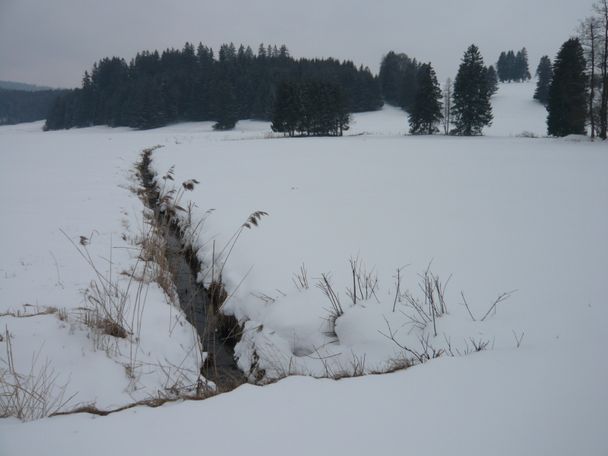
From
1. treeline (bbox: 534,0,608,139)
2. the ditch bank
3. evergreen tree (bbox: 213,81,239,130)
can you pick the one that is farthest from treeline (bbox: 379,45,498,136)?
the ditch bank

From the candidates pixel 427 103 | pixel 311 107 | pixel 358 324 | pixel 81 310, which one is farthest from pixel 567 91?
pixel 81 310

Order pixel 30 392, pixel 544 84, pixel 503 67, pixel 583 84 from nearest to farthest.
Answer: pixel 30 392 < pixel 583 84 < pixel 544 84 < pixel 503 67

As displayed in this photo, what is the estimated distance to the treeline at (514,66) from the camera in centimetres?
10306

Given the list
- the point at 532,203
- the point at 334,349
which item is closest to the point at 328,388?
the point at 334,349

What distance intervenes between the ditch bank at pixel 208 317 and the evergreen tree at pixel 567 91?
32689 mm

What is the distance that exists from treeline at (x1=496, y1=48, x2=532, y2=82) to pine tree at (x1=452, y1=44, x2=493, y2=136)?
82139 mm

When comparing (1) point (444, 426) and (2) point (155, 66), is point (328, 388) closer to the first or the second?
(1) point (444, 426)

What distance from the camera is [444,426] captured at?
1827 millimetres

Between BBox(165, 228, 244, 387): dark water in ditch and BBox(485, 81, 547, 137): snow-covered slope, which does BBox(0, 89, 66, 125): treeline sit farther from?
BBox(165, 228, 244, 387): dark water in ditch

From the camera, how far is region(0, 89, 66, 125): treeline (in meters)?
132

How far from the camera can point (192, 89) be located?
76.8 meters

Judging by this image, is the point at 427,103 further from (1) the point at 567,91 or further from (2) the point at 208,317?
(2) the point at 208,317

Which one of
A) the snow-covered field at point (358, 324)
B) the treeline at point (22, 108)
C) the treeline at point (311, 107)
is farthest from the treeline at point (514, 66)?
the treeline at point (22, 108)

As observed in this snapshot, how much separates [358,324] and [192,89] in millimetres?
84476
